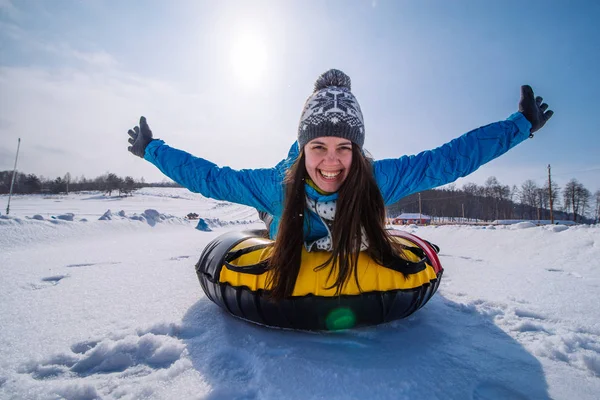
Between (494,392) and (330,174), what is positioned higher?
(330,174)

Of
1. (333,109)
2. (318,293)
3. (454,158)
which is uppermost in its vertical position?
(333,109)

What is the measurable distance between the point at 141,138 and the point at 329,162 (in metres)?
1.75

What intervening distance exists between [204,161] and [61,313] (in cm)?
136

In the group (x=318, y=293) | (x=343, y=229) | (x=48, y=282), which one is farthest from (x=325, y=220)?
(x=48, y=282)

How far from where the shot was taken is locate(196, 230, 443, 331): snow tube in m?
1.37

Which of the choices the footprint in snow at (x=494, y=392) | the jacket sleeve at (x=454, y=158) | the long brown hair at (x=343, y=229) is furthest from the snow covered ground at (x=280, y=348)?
Result: the jacket sleeve at (x=454, y=158)

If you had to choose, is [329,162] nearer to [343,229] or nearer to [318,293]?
[343,229]

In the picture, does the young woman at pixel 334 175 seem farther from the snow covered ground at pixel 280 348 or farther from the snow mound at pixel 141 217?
the snow mound at pixel 141 217

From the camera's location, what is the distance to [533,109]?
2.03 meters

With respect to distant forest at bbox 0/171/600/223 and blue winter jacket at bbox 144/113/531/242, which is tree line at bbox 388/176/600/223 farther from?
blue winter jacket at bbox 144/113/531/242

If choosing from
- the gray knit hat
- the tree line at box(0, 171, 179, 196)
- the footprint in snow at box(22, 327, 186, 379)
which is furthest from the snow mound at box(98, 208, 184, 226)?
the tree line at box(0, 171, 179, 196)

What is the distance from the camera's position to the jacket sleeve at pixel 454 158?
1997mm

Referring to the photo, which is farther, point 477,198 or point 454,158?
point 477,198

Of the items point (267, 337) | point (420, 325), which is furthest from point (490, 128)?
point (267, 337)
